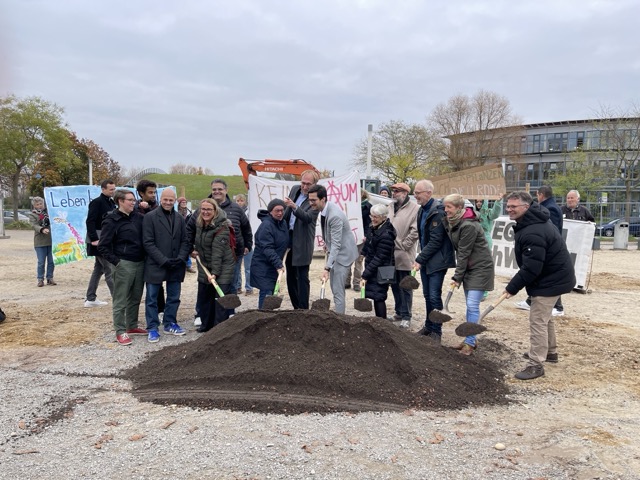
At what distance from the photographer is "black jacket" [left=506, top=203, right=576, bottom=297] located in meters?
4.88

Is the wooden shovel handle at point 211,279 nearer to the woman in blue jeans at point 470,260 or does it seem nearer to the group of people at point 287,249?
the group of people at point 287,249

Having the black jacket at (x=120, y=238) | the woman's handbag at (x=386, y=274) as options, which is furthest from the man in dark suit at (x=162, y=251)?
the woman's handbag at (x=386, y=274)

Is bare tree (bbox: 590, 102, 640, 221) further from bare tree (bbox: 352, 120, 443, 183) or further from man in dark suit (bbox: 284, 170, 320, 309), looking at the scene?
man in dark suit (bbox: 284, 170, 320, 309)

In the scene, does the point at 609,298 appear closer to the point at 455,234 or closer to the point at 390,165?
the point at 455,234

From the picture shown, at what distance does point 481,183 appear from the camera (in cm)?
1193

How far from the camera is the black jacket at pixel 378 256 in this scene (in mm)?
6352

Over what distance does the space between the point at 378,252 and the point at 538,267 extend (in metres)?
2.11

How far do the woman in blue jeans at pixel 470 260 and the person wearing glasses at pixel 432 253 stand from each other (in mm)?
346

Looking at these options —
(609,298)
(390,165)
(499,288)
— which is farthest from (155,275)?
(390,165)

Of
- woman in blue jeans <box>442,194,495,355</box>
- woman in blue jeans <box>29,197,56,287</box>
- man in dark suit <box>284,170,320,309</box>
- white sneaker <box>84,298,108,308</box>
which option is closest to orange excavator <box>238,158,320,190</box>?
woman in blue jeans <box>29,197,56,287</box>

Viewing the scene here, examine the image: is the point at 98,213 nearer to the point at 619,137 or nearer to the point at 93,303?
the point at 93,303

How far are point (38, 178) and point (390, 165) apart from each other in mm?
28349

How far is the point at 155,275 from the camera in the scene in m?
6.02

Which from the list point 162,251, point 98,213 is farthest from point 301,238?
point 98,213
